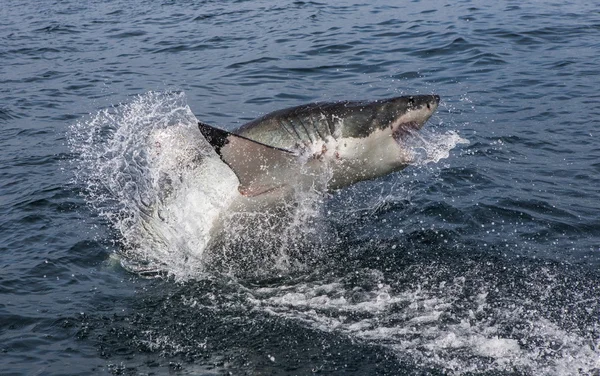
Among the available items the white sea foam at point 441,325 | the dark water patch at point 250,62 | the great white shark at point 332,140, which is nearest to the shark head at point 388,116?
the great white shark at point 332,140

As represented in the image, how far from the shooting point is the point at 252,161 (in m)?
5.78

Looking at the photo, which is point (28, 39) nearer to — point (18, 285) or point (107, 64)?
point (107, 64)

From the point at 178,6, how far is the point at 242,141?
14791 mm

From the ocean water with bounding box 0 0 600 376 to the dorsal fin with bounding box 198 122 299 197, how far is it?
0.35 meters

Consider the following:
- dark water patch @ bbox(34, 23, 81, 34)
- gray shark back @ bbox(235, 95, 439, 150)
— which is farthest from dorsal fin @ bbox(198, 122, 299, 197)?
dark water patch @ bbox(34, 23, 81, 34)

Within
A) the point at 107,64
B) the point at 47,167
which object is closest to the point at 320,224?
the point at 47,167

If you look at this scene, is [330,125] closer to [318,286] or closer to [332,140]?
[332,140]

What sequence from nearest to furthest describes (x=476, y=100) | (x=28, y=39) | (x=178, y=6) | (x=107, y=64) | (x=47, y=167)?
(x=47, y=167) < (x=476, y=100) < (x=107, y=64) < (x=28, y=39) < (x=178, y=6)

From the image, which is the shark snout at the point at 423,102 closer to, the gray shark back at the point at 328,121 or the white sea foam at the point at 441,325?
the gray shark back at the point at 328,121

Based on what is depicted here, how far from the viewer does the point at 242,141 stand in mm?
5566

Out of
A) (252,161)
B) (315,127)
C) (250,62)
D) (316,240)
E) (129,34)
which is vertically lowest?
(316,240)

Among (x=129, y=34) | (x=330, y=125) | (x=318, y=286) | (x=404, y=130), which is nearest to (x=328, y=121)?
(x=330, y=125)

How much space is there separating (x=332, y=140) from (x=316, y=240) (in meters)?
1.25

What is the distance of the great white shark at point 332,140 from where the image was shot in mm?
5938
